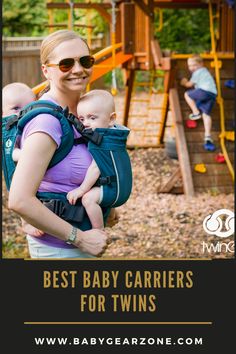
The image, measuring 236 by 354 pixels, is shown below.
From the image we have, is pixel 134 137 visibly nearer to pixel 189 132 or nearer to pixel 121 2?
pixel 121 2

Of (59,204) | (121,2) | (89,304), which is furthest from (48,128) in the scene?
(121,2)

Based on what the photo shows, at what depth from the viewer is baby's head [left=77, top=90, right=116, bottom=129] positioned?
9.13ft

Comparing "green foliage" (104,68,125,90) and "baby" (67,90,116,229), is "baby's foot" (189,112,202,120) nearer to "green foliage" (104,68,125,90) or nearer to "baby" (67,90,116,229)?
"baby" (67,90,116,229)

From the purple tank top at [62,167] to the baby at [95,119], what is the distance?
3 cm

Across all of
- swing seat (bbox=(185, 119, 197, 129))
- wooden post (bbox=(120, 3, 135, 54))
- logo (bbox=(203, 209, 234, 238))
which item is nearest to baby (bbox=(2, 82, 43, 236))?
logo (bbox=(203, 209, 234, 238))

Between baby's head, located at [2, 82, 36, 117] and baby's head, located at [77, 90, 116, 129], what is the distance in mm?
432

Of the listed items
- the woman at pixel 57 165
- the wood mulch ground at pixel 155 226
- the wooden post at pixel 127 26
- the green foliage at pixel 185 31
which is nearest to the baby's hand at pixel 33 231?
the woman at pixel 57 165

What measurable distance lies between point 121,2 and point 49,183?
31.0ft

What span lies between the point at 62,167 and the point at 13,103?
0.63 m

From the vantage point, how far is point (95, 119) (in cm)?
280

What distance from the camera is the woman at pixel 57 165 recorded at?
8.36 feet

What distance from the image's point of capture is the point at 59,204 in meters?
2.71

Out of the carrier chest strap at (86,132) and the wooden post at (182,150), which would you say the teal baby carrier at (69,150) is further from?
the wooden post at (182,150)

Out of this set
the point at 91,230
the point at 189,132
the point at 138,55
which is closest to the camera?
the point at 91,230
